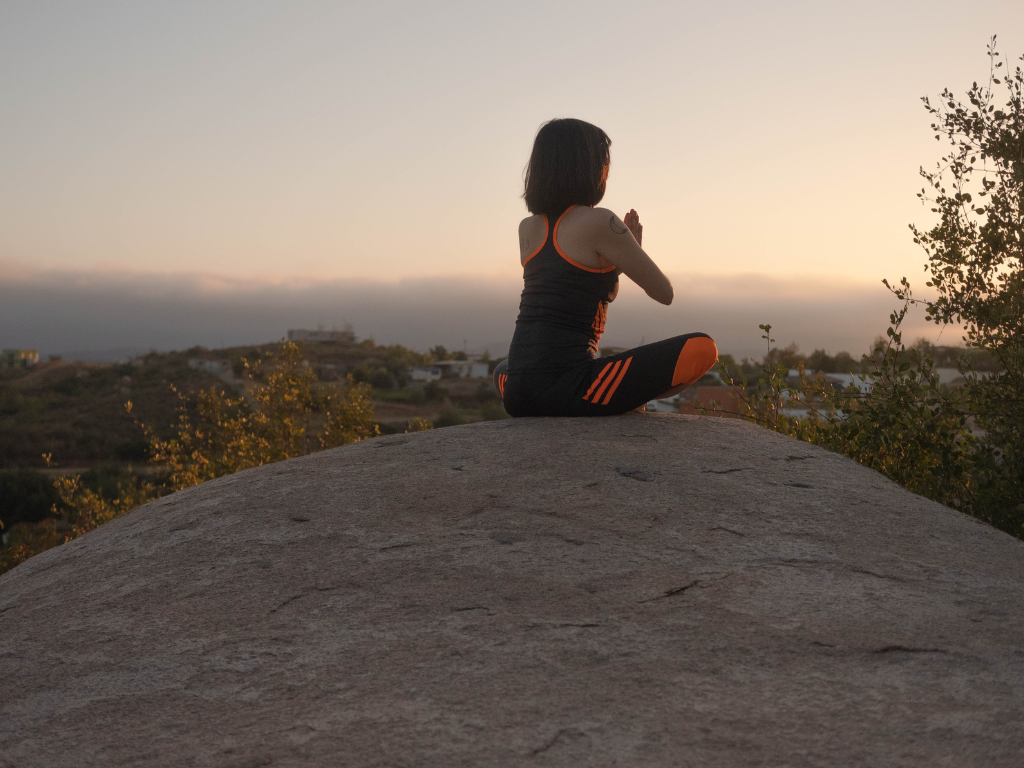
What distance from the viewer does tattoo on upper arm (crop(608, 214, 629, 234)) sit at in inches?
164

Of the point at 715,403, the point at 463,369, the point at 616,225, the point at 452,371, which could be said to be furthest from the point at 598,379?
the point at 463,369

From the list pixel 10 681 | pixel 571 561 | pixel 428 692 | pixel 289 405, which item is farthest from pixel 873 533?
pixel 289 405

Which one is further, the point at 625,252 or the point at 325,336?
the point at 325,336

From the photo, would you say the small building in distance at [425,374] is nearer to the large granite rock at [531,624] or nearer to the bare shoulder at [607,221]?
the bare shoulder at [607,221]

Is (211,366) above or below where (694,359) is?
below

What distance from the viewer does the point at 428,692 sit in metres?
2.01

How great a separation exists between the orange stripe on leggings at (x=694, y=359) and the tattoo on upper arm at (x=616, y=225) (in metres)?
0.70

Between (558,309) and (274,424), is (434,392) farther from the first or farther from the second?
(558,309)

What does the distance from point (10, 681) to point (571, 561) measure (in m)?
1.80

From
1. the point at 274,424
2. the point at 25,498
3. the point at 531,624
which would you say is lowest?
the point at 25,498

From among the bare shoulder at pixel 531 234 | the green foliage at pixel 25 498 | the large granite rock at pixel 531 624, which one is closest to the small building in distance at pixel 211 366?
the green foliage at pixel 25 498

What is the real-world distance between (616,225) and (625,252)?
0.50 feet

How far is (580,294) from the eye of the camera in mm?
4324

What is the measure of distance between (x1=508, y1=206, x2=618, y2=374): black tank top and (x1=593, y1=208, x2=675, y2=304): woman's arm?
13 cm
